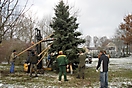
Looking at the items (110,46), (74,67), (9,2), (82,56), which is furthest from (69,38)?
(110,46)

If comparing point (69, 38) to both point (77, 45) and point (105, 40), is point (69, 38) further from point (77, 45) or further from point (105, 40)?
Answer: point (105, 40)

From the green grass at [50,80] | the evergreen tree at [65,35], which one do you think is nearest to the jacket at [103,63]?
the green grass at [50,80]

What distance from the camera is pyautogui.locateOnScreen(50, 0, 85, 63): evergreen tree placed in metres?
17.5

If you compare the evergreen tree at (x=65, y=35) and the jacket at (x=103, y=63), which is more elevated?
the evergreen tree at (x=65, y=35)

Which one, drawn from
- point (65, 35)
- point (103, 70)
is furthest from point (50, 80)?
point (65, 35)

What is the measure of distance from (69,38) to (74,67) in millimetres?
2513

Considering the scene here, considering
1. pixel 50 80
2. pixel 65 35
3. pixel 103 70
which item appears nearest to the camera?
pixel 103 70

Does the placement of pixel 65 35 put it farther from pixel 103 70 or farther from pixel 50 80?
pixel 103 70

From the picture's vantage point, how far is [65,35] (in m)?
18.2

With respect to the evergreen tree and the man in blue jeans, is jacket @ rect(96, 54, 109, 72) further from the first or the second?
the evergreen tree

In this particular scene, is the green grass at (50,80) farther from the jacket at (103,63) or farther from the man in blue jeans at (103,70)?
the jacket at (103,63)

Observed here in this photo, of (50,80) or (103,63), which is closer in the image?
(103,63)

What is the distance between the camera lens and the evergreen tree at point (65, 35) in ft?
57.6

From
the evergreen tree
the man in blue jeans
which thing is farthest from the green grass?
the evergreen tree
